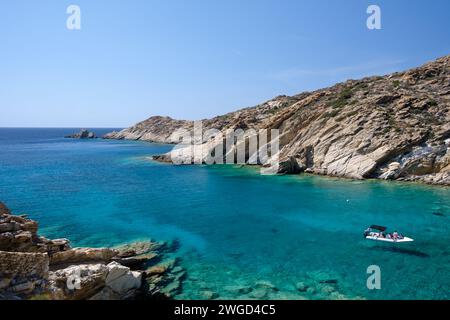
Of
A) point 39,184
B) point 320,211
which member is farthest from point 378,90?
point 39,184

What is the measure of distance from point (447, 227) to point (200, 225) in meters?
22.0

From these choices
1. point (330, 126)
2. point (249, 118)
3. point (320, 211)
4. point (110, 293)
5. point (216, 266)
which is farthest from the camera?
point (249, 118)

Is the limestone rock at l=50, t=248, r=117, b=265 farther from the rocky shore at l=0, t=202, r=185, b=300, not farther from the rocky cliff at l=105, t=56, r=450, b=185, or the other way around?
the rocky cliff at l=105, t=56, r=450, b=185

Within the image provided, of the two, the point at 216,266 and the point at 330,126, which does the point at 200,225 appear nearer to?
the point at 216,266

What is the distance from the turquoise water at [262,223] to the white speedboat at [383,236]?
73 cm

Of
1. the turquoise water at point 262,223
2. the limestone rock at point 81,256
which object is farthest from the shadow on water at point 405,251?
the limestone rock at point 81,256

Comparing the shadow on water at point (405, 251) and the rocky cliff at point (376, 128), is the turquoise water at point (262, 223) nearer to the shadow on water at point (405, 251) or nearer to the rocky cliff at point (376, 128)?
the shadow on water at point (405, 251)

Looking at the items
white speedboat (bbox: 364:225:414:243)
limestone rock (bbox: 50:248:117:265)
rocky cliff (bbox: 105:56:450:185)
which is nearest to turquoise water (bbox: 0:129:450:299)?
white speedboat (bbox: 364:225:414:243)

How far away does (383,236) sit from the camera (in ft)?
84.6

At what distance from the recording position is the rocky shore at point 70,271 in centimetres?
1284

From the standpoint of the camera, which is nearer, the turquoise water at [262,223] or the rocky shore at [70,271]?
the rocky shore at [70,271]

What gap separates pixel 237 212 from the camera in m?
35.9

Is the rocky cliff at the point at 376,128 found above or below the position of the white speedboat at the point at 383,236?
above
